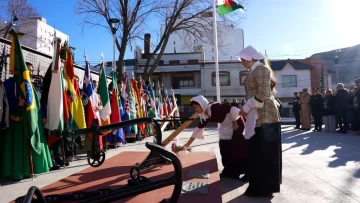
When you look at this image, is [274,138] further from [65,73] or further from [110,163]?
[65,73]

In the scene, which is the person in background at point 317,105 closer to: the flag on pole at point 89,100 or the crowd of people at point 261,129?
the crowd of people at point 261,129

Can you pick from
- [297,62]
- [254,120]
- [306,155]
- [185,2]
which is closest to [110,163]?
[254,120]

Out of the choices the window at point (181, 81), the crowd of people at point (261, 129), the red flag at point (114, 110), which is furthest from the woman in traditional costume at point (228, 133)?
the window at point (181, 81)

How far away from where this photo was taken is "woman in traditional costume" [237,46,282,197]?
309 centimetres

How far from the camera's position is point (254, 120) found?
10.5 ft

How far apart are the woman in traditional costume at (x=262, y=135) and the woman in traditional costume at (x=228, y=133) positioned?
0.69m

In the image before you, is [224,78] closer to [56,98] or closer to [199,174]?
[56,98]

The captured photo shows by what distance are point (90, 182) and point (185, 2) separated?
628 inches

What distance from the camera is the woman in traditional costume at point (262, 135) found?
3.09m

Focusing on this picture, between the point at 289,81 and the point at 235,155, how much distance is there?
33.4 m

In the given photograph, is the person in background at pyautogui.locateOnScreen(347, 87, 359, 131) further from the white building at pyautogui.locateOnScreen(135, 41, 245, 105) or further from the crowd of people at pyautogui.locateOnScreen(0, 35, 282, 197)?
the white building at pyautogui.locateOnScreen(135, 41, 245, 105)

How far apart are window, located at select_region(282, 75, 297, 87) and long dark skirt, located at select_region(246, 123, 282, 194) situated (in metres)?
33.7

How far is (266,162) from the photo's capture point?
3.10m

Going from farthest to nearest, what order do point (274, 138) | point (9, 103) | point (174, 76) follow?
point (174, 76)
point (9, 103)
point (274, 138)
